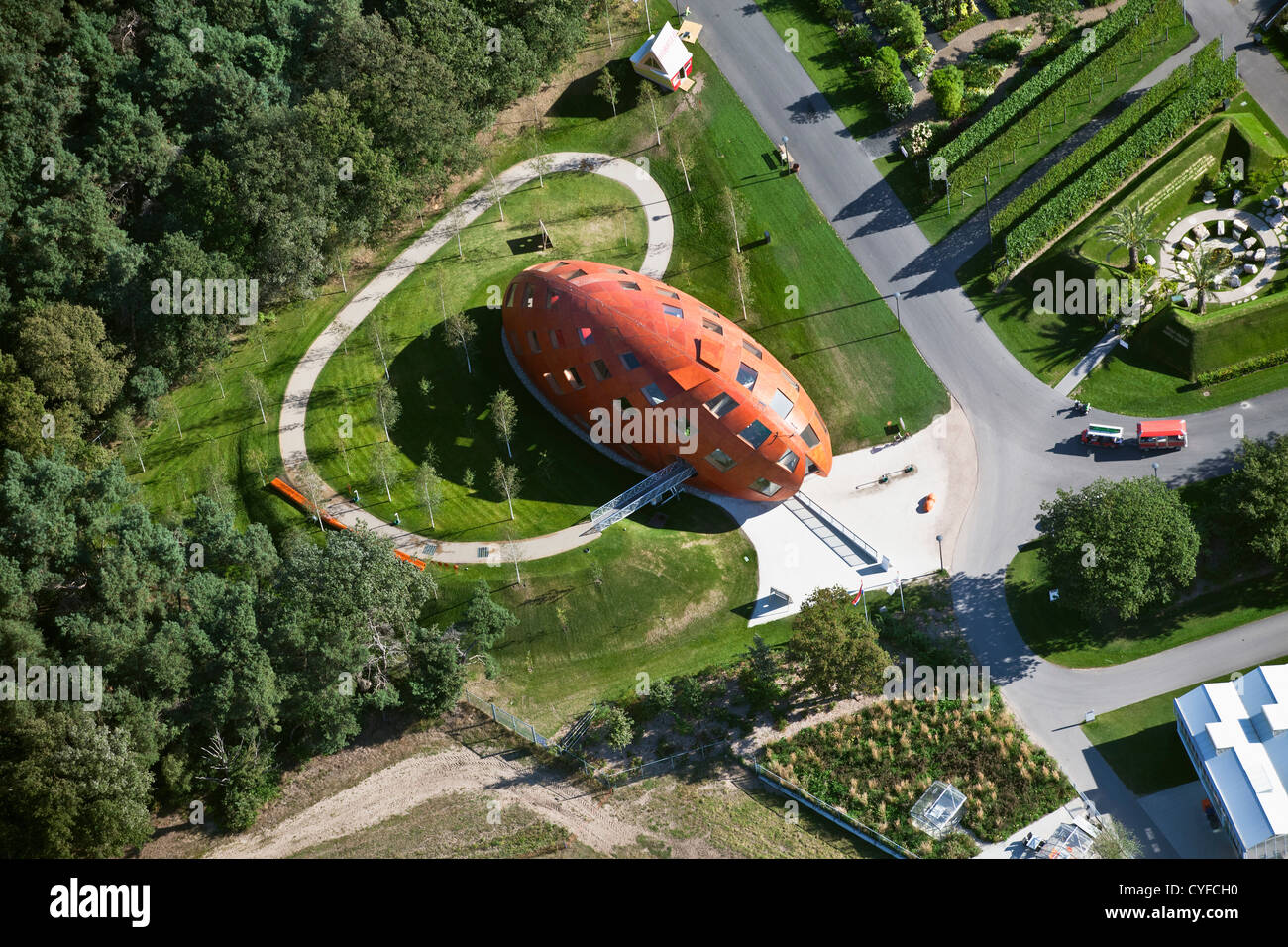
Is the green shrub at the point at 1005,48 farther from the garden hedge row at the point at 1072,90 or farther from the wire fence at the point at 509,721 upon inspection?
the wire fence at the point at 509,721

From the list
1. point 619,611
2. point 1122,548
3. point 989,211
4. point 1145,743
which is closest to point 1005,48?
point 989,211

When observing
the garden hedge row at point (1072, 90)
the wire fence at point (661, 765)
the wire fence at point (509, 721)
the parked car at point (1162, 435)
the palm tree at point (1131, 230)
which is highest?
the garden hedge row at point (1072, 90)

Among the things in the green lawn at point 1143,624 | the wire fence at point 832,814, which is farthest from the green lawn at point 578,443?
the green lawn at point 1143,624

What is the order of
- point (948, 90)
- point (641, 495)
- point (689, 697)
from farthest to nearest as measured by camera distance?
point (948, 90), point (641, 495), point (689, 697)

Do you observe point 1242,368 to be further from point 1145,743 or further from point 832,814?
point 832,814

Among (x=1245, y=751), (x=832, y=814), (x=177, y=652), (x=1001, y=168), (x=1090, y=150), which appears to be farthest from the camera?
(x=1001, y=168)

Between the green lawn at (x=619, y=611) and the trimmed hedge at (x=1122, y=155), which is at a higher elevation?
the trimmed hedge at (x=1122, y=155)
